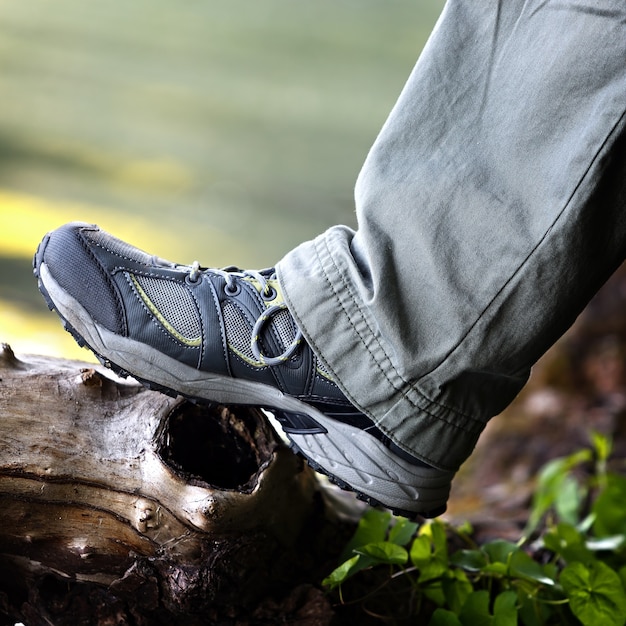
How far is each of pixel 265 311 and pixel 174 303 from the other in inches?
5.4

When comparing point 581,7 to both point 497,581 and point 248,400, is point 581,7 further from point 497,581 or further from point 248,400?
point 497,581

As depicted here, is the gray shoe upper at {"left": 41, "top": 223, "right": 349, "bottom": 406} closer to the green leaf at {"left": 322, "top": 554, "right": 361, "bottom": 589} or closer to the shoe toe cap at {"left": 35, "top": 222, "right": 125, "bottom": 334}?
the shoe toe cap at {"left": 35, "top": 222, "right": 125, "bottom": 334}

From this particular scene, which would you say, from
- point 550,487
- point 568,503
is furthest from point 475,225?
point 550,487

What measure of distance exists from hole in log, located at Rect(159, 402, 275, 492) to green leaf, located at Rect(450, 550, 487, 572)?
38cm

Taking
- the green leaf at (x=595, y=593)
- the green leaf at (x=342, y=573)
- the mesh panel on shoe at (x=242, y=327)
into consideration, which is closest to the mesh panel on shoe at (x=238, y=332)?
the mesh panel on shoe at (x=242, y=327)

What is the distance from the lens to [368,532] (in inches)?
53.1

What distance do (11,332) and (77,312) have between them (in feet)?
6.09

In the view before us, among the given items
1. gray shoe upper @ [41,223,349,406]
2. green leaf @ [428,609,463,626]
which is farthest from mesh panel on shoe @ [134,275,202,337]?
green leaf @ [428,609,463,626]

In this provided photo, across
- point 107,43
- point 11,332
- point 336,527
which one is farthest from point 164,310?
point 107,43

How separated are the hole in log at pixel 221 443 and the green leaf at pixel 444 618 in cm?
34

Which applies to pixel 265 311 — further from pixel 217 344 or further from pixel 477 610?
pixel 477 610

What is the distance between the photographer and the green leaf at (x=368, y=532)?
1.34 metres

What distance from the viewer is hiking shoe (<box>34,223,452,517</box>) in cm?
119

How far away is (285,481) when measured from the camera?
127 centimetres
